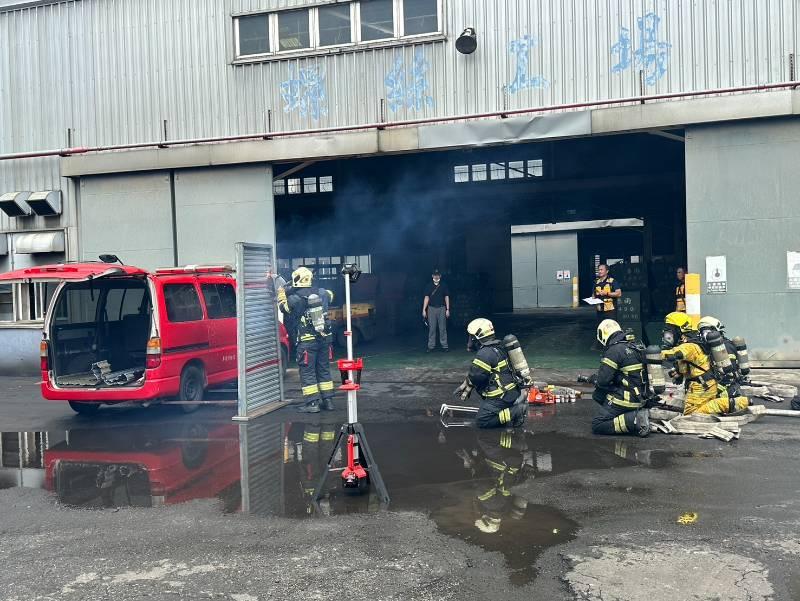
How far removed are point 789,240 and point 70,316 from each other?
1054 cm

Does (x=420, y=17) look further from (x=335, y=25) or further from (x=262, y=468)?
(x=262, y=468)

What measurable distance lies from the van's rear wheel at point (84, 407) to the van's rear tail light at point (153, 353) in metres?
1.60

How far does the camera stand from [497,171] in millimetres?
23500

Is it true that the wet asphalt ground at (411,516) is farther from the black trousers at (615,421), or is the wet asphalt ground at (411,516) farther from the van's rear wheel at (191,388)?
the van's rear wheel at (191,388)

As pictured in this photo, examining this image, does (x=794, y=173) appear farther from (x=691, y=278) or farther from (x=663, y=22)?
(x=663, y=22)

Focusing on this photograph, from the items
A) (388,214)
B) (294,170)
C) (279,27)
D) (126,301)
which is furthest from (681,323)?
(388,214)

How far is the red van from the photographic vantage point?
354 inches

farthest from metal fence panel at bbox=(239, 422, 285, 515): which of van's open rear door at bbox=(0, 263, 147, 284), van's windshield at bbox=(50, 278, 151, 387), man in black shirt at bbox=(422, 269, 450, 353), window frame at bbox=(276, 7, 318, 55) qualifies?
window frame at bbox=(276, 7, 318, 55)

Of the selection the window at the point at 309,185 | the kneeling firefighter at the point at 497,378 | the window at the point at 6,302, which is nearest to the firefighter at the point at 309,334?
the kneeling firefighter at the point at 497,378

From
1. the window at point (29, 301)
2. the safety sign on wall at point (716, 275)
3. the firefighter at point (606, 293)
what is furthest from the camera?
the window at point (29, 301)

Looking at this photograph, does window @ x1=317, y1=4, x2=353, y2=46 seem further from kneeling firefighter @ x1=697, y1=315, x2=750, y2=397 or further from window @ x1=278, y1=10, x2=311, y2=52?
kneeling firefighter @ x1=697, y1=315, x2=750, y2=397

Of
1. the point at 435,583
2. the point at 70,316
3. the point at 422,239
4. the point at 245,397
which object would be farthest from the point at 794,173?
the point at 422,239

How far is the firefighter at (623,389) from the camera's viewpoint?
7656 mm

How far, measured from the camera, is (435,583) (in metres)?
4.23
